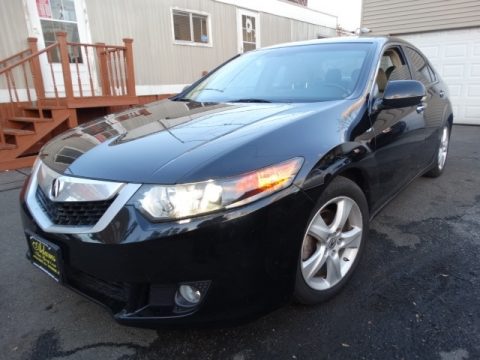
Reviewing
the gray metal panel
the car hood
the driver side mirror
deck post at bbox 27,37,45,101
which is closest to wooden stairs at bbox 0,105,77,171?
deck post at bbox 27,37,45,101

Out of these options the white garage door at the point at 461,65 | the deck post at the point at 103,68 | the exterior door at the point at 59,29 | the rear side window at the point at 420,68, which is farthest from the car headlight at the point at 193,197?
the white garage door at the point at 461,65

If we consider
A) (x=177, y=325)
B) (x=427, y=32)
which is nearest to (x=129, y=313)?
(x=177, y=325)

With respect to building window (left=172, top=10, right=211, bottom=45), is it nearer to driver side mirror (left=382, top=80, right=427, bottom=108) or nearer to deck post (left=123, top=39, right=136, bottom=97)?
deck post (left=123, top=39, right=136, bottom=97)

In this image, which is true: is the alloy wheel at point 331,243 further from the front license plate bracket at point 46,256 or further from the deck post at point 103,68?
the deck post at point 103,68

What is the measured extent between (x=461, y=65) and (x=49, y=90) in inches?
361

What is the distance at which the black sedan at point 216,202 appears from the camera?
153cm

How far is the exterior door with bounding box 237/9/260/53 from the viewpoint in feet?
34.4

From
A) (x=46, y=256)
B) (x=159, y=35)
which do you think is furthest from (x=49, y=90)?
(x=46, y=256)

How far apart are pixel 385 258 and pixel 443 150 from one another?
2550mm

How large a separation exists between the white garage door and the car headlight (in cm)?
930

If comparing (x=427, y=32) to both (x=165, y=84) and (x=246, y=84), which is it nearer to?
(x=165, y=84)

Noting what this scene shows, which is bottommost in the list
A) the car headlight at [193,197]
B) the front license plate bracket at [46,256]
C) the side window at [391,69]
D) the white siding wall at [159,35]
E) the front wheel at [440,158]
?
the front wheel at [440,158]

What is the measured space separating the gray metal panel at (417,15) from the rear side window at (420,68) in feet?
20.3

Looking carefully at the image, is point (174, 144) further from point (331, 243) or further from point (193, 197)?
point (331, 243)
